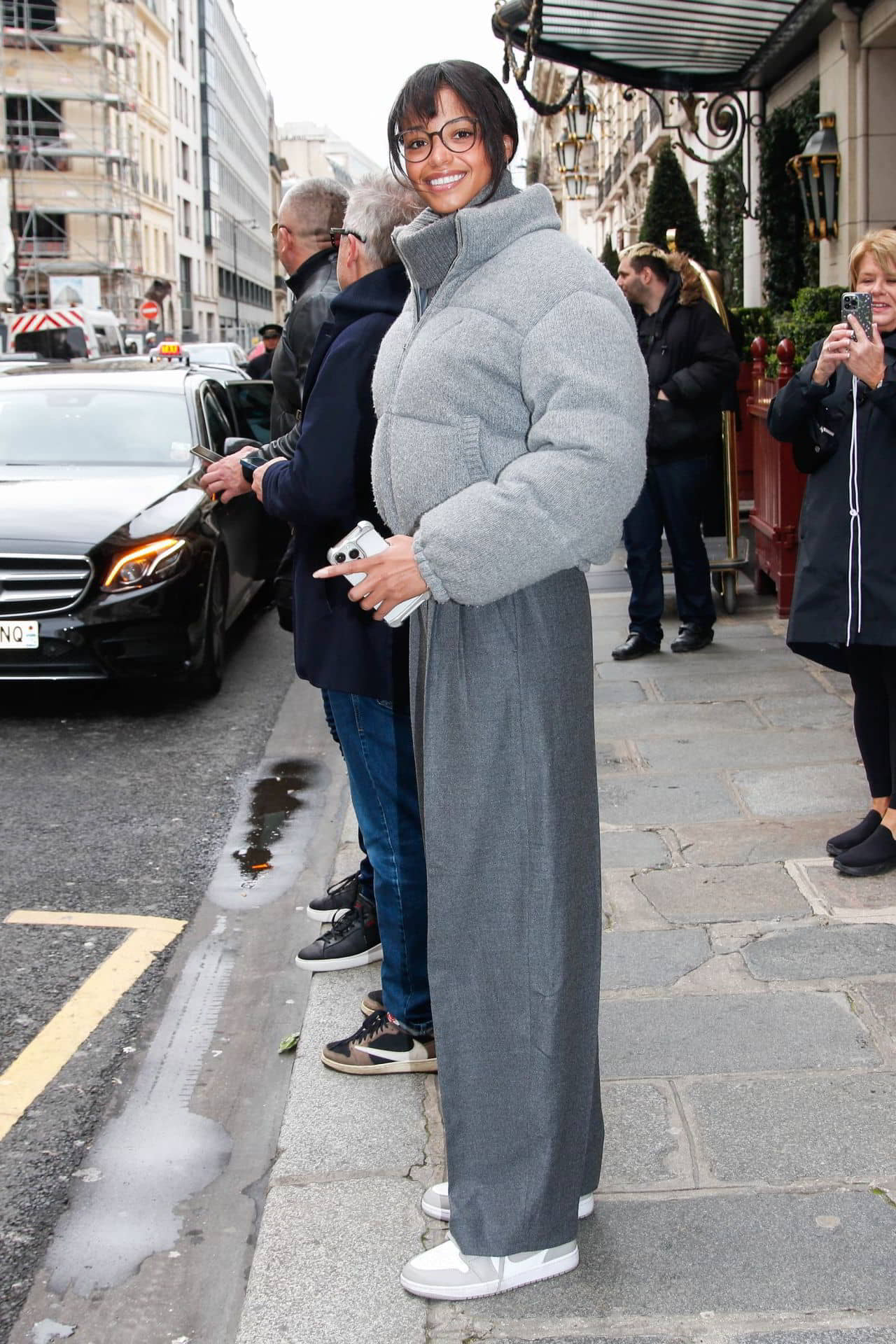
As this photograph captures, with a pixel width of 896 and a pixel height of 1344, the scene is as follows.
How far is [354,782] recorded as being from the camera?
3.41 metres

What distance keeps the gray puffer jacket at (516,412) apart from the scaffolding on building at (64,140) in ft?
180

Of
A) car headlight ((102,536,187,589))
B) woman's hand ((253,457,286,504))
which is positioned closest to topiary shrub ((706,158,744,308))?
car headlight ((102,536,187,589))

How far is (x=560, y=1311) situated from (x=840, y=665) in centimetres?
258

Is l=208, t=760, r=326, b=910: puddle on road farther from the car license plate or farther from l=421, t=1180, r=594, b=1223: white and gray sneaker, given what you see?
l=421, t=1180, r=594, b=1223: white and gray sneaker

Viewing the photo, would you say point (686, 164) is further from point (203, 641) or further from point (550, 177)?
point (550, 177)

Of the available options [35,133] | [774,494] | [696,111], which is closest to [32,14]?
[35,133]

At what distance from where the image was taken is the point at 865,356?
400 cm

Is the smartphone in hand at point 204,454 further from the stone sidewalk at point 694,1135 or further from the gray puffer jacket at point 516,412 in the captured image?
the gray puffer jacket at point 516,412

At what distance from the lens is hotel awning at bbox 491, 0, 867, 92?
36.6 ft

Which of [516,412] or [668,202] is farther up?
[668,202]

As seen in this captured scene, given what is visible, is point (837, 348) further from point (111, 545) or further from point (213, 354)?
point (213, 354)

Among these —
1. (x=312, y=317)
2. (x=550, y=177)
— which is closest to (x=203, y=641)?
(x=312, y=317)

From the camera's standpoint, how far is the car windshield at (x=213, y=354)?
22.8 m

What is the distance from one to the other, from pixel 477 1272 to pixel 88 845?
322cm
